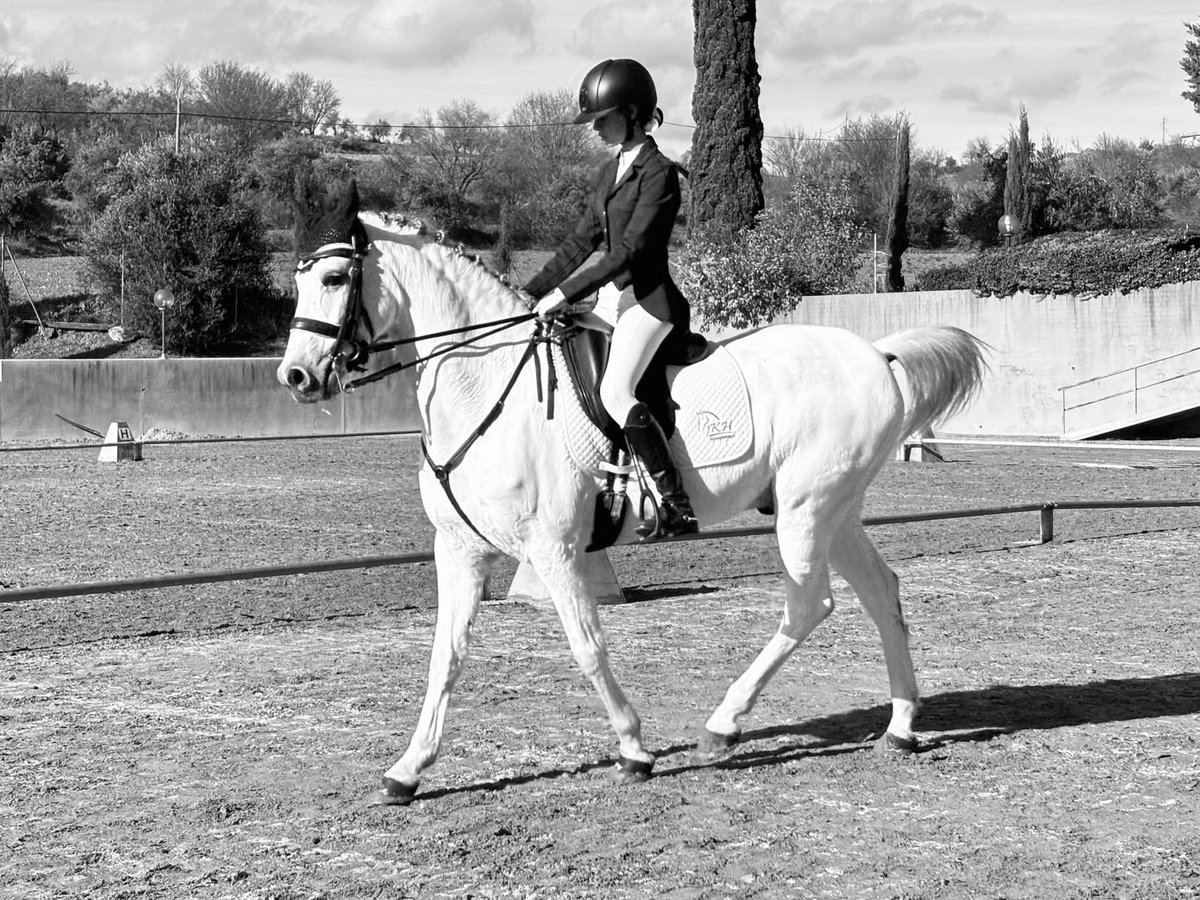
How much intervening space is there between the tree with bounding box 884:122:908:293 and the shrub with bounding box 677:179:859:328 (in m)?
4.06

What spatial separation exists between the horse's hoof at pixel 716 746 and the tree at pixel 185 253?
126ft

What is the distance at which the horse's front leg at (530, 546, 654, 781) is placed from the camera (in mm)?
5395

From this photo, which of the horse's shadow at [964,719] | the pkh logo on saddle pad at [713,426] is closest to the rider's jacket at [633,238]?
the pkh logo on saddle pad at [713,426]

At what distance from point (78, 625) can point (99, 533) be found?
175 inches

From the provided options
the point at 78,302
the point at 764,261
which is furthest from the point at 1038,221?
the point at 78,302

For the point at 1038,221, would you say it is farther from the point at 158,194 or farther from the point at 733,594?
the point at 733,594

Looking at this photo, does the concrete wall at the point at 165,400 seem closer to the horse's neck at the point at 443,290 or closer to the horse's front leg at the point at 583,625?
the horse's neck at the point at 443,290

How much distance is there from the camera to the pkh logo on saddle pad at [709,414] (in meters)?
5.71

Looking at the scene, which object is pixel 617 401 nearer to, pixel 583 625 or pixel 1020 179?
pixel 583 625

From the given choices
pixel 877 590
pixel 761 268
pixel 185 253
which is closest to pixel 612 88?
pixel 877 590

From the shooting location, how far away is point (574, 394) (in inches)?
217

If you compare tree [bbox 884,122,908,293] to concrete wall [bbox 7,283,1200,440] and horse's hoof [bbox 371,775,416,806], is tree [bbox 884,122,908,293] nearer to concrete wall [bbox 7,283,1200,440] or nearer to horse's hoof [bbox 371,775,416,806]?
concrete wall [bbox 7,283,1200,440]

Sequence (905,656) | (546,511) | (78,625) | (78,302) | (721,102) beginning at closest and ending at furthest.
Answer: (546,511)
(905,656)
(78,625)
(721,102)
(78,302)

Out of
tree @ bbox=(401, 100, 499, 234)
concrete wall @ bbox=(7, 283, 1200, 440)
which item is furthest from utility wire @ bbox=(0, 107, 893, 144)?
concrete wall @ bbox=(7, 283, 1200, 440)
